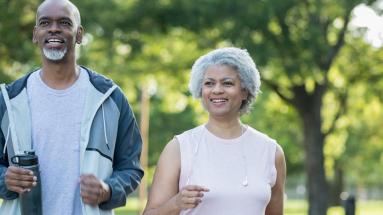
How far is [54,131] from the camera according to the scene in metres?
3.97

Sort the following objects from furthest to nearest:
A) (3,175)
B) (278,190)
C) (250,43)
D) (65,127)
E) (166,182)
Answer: (250,43), (278,190), (166,182), (65,127), (3,175)

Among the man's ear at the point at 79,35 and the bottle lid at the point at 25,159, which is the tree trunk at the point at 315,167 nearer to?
the man's ear at the point at 79,35

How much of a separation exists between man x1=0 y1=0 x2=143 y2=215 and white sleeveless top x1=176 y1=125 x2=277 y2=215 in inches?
13.6

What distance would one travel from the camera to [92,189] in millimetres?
3729

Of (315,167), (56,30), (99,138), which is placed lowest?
(99,138)

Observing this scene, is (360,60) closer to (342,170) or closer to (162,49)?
(162,49)

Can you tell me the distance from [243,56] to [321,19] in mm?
13337

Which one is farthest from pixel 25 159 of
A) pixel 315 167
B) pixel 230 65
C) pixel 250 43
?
pixel 315 167

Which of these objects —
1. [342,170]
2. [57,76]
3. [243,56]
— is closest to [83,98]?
[57,76]

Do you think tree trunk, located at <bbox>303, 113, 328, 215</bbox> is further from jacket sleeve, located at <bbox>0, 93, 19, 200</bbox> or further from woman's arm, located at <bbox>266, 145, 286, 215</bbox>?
jacket sleeve, located at <bbox>0, 93, 19, 200</bbox>

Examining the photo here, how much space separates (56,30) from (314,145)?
50.1 feet

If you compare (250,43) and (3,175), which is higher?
(250,43)

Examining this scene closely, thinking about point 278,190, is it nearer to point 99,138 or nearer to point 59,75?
point 99,138

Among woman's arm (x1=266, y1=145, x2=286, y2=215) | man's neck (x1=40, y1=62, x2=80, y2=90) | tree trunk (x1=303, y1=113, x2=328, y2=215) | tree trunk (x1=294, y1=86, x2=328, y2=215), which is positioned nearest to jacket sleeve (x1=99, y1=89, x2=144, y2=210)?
man's neck (x1=40, y1=62, x2=80, y2=90)
